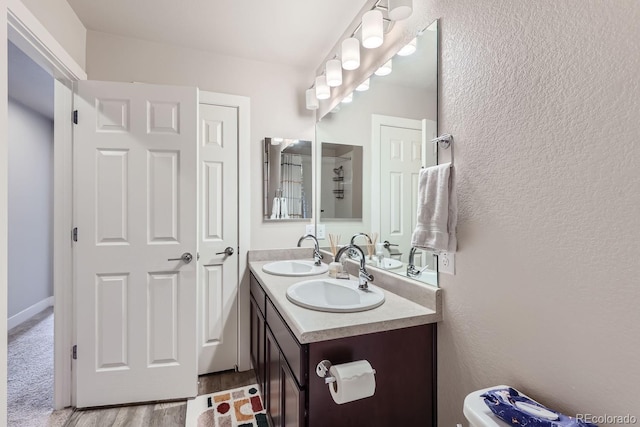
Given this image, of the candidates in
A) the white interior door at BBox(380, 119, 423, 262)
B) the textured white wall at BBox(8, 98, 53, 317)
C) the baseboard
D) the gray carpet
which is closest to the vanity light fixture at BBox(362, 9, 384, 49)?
the white interior door at BBox(380, 119, 423, 262)

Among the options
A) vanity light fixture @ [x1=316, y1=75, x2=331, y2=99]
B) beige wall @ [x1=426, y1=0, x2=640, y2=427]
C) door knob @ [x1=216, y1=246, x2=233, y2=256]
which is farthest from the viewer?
door knob @ [x1=216, y1=246, x2=233, y2=256]

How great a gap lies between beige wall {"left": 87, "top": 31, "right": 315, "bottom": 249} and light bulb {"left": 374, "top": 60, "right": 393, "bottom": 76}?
0.93 m

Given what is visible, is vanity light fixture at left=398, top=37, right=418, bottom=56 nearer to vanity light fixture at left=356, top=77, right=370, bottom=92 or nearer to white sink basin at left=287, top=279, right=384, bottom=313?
vanity light fixture at left=356, top=77, right=370, bottom=92

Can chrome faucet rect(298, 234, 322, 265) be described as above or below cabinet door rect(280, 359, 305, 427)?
above

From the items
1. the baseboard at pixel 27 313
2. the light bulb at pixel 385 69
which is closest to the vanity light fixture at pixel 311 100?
the light bulb at pixel 385 69

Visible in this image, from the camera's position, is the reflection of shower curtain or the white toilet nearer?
the white toilet

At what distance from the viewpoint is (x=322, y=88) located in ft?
6.95

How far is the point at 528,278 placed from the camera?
2.89 ft

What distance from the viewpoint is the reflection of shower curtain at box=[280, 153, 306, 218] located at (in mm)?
2381

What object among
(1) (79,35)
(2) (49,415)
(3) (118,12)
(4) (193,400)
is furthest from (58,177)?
(4) (193,400)

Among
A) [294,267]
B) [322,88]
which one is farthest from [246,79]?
[294,267]

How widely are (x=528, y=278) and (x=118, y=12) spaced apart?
2.46m

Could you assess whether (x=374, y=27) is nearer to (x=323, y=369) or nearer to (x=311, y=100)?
(x=311, y=100)

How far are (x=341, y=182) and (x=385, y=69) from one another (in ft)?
2.64
